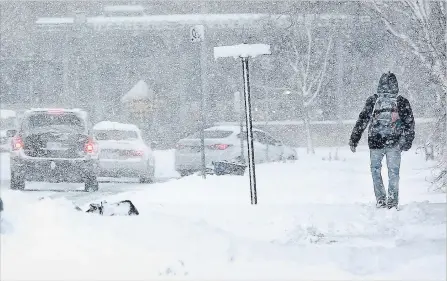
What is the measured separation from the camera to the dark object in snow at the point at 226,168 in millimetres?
17078

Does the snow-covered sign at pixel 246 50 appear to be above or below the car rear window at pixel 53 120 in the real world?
above

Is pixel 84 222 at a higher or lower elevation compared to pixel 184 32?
lower

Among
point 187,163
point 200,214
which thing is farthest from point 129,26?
point 200,214

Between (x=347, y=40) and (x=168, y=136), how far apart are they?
26.7 ft

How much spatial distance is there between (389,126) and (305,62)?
68.0 feet

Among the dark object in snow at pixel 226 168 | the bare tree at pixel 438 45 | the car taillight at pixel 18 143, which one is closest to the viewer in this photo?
the bare tree at pixel 438 45

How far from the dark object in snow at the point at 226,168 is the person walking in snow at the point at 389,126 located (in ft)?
26.7

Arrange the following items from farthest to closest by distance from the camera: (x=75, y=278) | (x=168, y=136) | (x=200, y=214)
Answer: (x=168, y=136) → (x=200, y=214) → (x=75, y=278)

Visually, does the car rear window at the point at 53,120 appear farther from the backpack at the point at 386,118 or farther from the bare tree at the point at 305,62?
the bare tree at the point at 305,62

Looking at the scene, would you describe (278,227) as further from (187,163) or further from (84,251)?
(187,163)

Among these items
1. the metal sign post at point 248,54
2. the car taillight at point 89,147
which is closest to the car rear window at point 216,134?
the car taillight at point 89,147

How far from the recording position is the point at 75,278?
542cm

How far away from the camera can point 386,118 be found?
29.5 feet

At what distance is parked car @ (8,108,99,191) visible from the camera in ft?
44.7
